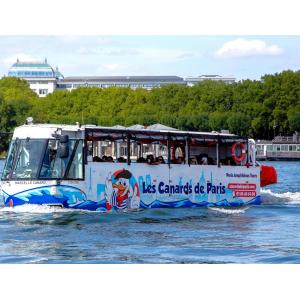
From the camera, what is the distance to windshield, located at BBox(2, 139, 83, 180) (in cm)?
2929

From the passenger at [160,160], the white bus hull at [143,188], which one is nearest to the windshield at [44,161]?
the white bus hull at [143,188]

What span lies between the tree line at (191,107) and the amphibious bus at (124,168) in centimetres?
8474

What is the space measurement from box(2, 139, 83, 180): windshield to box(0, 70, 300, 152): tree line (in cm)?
8784

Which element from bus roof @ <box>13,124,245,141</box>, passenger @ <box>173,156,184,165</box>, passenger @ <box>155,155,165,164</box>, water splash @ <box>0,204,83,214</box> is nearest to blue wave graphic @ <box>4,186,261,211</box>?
water splash @ <box>0,204,83,214</box>

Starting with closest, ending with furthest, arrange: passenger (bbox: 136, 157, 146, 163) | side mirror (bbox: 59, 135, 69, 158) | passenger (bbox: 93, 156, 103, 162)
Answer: side mirror (bbox: 59, 135, 69, 158) < passenger (bbox: 93, 156, 103, 162) < passenger (bbox: 136, 157, 146, 163)

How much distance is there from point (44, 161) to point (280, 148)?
97.3m

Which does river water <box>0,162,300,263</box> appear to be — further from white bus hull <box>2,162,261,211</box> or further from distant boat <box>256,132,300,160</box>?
distant boat <box>256,132,300,160</box>

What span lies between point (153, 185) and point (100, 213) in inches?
86.4

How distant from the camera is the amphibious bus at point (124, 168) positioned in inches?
1156

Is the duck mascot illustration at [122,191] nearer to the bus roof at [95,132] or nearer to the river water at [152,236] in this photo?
the river water at [152,236]

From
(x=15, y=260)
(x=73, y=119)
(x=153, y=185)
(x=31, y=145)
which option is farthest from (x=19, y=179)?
(x=73, y=119)

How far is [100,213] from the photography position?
2981cm

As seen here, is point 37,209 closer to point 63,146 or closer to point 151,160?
point 63,146

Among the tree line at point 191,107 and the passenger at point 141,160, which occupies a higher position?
the tree line at point 191,107
